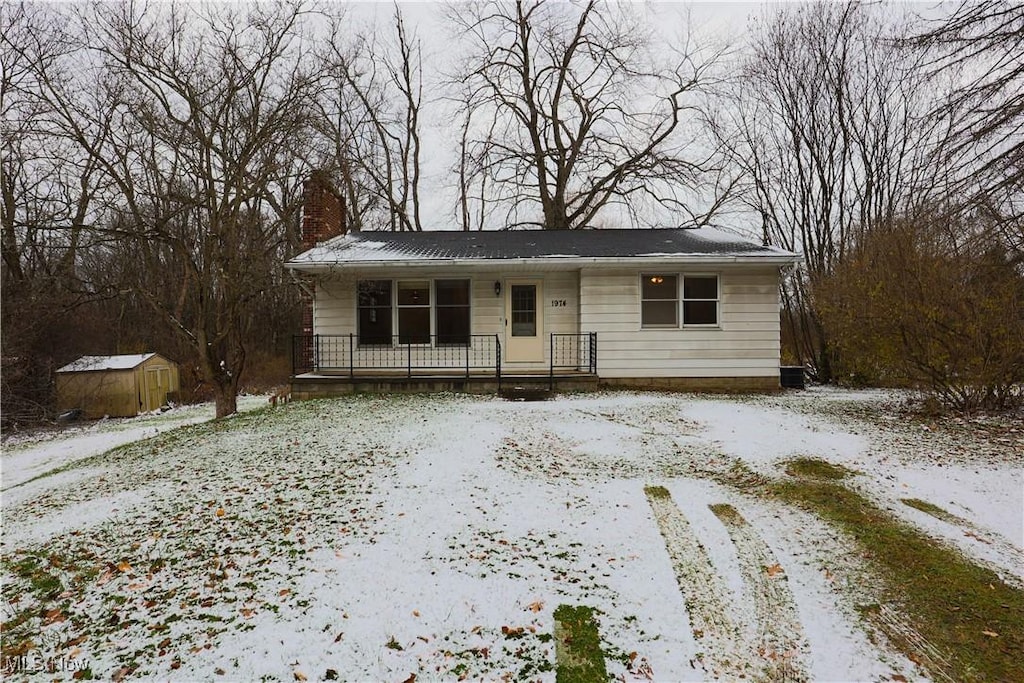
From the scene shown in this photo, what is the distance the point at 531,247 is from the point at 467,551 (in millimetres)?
8926

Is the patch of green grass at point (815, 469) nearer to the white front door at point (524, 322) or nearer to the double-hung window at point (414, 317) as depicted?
the white front door at point (524, 322)

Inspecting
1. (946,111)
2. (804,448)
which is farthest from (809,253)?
(804,448)

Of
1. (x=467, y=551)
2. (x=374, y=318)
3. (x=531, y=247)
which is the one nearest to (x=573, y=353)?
(x=531, y=247)

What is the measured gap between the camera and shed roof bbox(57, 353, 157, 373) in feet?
42.8

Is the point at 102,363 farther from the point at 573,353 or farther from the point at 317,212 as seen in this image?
the point at 573,353

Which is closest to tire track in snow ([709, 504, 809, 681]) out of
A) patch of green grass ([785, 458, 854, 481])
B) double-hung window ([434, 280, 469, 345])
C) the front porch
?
patch of green grass ([785, 458, 854, 481])

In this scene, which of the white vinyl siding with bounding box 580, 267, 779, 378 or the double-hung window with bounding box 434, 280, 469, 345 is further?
the double-hung window with bounding box 434, 280, 469, 345

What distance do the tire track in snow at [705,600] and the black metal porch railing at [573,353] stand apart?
666 centimetres

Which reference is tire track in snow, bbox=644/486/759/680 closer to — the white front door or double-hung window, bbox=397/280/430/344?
the white front door

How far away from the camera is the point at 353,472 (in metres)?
5.24

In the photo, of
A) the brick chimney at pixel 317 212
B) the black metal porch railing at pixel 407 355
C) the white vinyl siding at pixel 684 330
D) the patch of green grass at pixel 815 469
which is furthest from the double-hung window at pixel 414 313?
the patch of green grass at pixel 815 469

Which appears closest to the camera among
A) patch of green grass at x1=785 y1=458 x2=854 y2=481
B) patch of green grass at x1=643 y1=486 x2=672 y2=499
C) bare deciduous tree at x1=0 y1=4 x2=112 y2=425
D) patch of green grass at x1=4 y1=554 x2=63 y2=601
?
patch of green grass at x1=4 y1=554 x2=63 y2=601

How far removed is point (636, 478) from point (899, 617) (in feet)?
7.73

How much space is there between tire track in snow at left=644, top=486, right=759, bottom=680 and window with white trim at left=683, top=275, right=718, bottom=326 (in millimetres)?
7334
